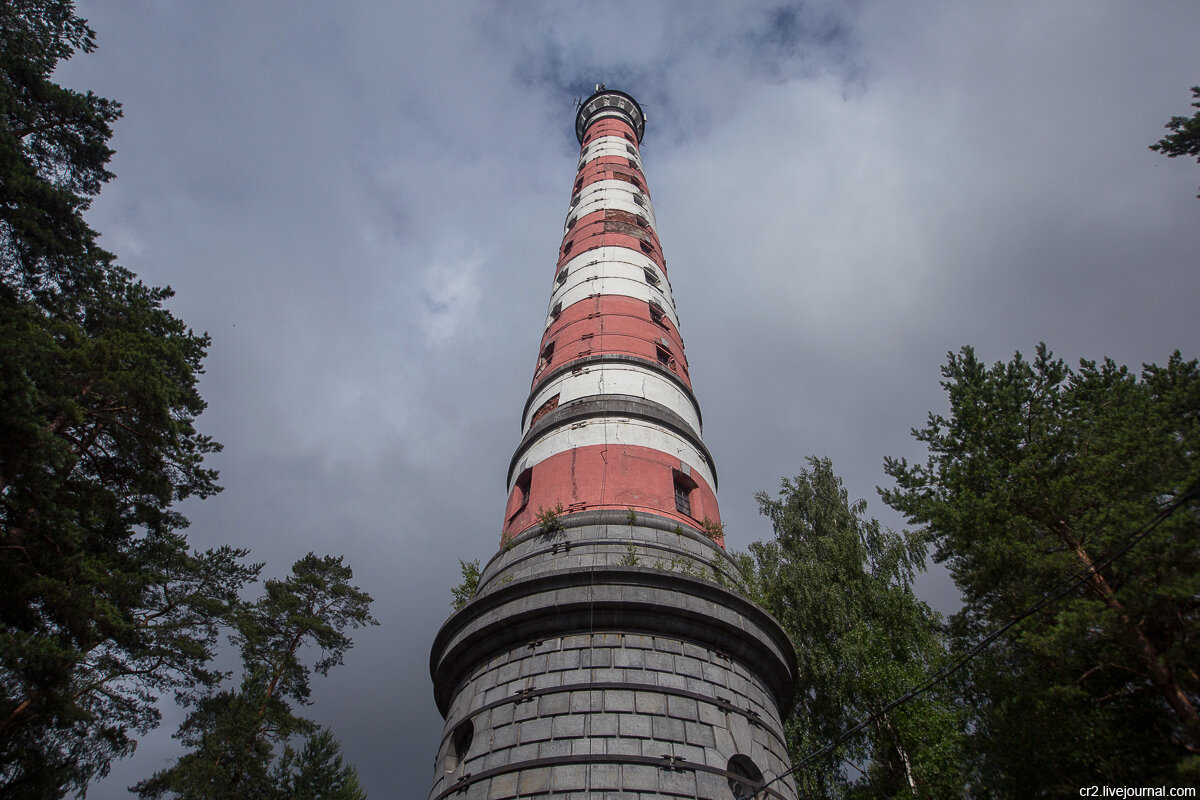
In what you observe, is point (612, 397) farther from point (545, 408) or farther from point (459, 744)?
point (459, 744)

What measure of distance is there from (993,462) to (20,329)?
12.6 metres

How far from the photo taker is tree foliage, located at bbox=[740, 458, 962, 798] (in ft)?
39.9

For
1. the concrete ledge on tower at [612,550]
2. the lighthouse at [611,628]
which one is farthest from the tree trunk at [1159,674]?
the concrete ledge on tower at [612,550]

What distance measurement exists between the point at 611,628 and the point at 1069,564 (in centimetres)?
552

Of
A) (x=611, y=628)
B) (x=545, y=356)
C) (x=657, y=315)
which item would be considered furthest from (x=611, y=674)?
(x=657, y=315)

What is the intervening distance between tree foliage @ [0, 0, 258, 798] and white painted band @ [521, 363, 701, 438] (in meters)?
6.26

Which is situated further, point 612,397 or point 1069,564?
point 612,397

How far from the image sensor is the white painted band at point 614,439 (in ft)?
42.7

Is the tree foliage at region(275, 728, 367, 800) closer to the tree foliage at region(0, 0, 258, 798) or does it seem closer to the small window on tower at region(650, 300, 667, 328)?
the tree foliage at region(0, 0, 258, 798)

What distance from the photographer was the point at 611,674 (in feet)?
29.7

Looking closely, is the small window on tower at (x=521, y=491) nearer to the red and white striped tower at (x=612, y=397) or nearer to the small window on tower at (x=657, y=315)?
the red and white striped tower at (x=612, y=397)

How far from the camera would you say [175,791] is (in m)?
15.7

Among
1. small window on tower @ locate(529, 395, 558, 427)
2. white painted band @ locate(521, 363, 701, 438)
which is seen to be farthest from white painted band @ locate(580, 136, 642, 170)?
small window on tower @ locate(529, 395, 558, 427)

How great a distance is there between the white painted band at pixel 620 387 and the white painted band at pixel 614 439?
88cm
